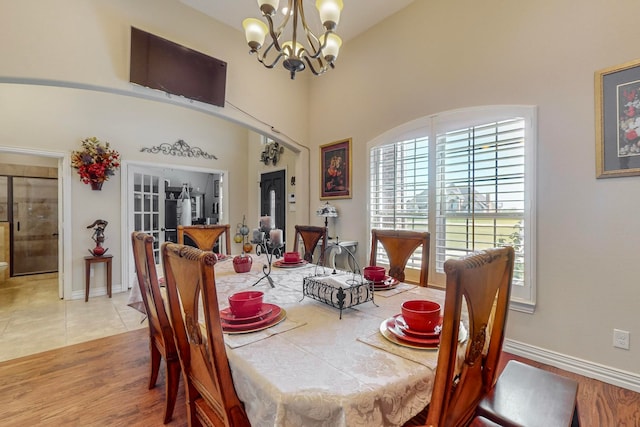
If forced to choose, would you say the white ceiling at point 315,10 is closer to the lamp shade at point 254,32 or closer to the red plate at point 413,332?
the lamp shade at point 254,32

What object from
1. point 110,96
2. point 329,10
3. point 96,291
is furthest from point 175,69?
point 96,291

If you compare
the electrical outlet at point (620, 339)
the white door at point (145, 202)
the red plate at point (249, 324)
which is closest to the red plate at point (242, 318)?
the red plate at point (249, 324)

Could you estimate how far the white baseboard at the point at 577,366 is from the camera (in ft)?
6.37

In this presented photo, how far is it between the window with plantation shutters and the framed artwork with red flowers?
1.29 feet

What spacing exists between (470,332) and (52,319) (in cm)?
439

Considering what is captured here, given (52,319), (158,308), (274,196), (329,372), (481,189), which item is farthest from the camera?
(274,196)

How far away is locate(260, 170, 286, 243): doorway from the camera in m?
5.29

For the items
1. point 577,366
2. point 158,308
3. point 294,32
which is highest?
point 294,32

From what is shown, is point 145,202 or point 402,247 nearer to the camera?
point 402,247

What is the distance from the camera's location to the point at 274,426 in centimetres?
72

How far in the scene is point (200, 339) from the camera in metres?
1.05

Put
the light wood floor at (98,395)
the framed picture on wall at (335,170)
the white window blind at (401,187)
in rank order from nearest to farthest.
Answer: the light wood floor at (98,395)
the white window blind at (401,187)
the framed picture on wall at (335,170)

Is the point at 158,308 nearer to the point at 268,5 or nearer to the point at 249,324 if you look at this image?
the point at 249,324

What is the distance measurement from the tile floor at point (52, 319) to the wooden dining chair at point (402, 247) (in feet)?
8.98
